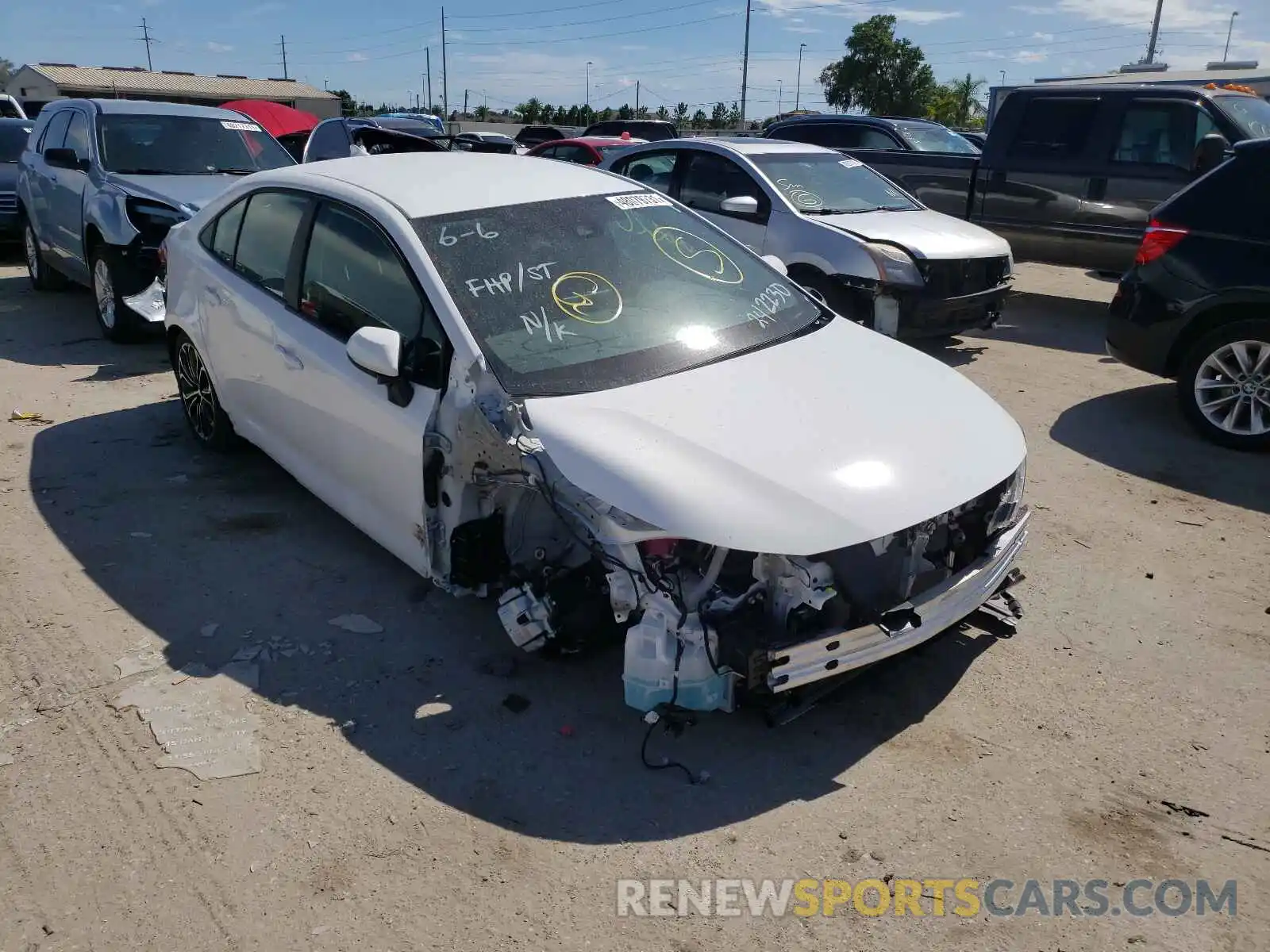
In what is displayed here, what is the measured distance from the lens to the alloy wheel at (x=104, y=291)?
818 cm

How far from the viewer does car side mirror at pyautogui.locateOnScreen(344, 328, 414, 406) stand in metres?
3.61

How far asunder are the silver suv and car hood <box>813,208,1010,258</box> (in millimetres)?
5189

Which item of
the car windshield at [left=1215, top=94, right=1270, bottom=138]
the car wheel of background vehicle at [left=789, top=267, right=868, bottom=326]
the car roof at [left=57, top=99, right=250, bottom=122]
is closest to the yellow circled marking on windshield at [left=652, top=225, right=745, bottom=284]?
the car wheel of background vehicle at [left=789, top=267, right=868, bottom=326]

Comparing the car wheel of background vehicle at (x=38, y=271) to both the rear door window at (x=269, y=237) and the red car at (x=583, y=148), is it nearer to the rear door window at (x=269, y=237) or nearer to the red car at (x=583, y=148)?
the rear door window at (x=269, y=237)

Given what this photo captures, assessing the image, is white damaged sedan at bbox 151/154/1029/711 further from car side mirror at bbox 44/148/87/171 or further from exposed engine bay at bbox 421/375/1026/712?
car side mirror at bbox 44/148/87/171

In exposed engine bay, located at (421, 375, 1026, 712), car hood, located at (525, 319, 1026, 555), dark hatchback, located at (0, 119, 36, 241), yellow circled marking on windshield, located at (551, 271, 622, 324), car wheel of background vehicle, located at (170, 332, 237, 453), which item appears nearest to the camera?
car hood, located at (525, 319, 1026, 555)

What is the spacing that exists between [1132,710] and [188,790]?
3.24m

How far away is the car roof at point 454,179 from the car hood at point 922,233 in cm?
366

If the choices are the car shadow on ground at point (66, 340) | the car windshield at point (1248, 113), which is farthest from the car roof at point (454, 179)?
the car windshield at point (1248, 113)

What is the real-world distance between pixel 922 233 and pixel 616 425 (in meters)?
5.66

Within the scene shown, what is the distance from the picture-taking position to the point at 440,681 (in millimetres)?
3684

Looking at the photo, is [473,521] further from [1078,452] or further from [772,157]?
[772,157]

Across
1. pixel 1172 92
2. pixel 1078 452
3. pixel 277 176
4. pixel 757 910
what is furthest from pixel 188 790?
pixel 1172 92

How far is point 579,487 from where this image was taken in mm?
3145
